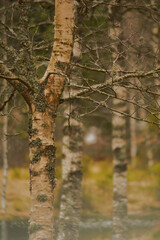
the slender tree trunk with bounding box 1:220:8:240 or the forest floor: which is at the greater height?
the forest floor

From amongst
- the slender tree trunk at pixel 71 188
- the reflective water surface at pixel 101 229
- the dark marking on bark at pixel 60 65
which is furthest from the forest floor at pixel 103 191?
the dark marking on bark at pixel 60 65

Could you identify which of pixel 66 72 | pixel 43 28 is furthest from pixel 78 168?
pixel 43 28

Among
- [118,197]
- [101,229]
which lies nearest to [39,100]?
[118,197]

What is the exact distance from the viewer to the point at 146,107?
6.06m

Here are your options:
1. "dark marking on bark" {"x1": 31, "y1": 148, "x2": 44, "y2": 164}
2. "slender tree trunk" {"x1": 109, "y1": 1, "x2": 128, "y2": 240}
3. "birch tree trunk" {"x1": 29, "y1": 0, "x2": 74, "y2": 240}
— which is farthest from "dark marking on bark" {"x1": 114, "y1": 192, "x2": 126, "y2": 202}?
"dark marking on bark" {"x1": 31, "y1": 148, "x2": 44, "y2": 164}

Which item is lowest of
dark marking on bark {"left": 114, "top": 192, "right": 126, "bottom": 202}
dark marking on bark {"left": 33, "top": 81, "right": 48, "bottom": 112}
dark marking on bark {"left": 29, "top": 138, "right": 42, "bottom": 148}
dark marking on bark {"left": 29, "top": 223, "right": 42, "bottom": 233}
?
dark marking on bark {"left": 29, "top": 223, "right": 42, "bottom": 233}

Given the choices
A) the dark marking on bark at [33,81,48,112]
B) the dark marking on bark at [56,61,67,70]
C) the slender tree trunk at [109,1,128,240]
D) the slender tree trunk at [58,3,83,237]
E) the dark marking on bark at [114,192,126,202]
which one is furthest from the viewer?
the dark marking on bark at [114,192,126,202]

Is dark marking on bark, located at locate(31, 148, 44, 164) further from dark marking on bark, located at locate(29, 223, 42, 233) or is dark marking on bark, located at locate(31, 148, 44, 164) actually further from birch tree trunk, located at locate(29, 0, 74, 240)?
dark marking on bark, located at locate(29, 223, 42, 233)

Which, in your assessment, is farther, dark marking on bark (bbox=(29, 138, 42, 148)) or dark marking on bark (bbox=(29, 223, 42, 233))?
dark marking on bark (bbox=(29, 138, 42, 148))

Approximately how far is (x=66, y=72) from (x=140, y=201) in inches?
645

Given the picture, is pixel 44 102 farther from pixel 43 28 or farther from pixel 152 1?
pixel 43 28

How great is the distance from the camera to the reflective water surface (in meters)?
14.8

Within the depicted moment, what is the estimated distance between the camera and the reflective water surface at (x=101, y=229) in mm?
14781

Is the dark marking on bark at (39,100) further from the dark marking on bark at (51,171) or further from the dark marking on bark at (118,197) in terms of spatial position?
the dark marking on bark at (118,197)
